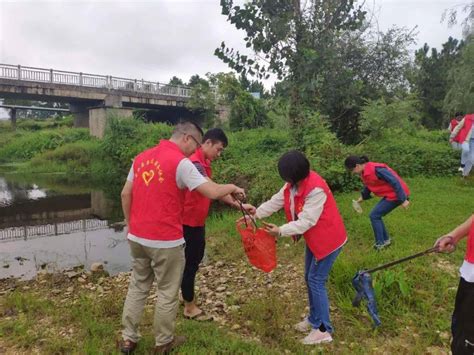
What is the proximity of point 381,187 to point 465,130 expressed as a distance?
4616 millimetres

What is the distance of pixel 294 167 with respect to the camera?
3.17m

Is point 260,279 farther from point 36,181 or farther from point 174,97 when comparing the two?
point 174,97

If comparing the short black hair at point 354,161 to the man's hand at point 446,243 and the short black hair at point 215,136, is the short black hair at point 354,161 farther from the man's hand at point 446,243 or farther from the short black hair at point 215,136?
the man's hand at point 446,243

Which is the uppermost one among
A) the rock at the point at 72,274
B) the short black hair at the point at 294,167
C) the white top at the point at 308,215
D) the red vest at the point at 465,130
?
the red vest at the point at 465,130

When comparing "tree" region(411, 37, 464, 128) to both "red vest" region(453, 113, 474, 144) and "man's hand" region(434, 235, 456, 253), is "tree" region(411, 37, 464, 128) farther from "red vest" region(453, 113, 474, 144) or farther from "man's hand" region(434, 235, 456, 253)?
"man's hand" region(434, 235, 456, 253)

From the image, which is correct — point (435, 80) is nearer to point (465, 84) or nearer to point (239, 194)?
point (465, 84)

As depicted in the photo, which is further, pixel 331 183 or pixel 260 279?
pixel 331 183

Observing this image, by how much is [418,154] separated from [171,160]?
972 cm

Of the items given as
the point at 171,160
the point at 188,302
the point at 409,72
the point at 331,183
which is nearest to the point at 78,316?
the point at 188,302

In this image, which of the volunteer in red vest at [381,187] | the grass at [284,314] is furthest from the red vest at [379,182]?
the grass at [284,314]

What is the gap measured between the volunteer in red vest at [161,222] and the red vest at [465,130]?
24.3 ft

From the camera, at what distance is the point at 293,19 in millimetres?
9953

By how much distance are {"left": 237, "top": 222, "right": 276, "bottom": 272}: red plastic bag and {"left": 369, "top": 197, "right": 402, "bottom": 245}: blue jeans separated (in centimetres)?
260

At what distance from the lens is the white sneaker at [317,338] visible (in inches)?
138
